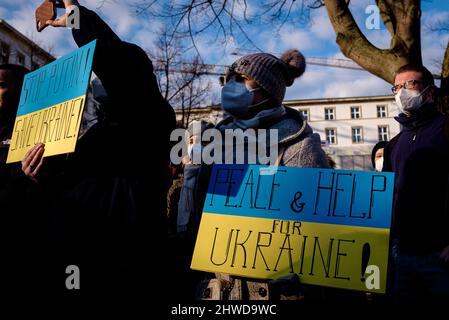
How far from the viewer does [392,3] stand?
245 inches

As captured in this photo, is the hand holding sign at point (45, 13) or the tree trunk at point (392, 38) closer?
the hand holding sign at point (45, 13)

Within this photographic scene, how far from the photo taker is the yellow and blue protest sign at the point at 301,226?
1757 mm

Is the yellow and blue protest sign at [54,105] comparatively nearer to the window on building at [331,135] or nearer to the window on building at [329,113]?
the window on building at [331,135]

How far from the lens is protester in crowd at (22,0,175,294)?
1581mm

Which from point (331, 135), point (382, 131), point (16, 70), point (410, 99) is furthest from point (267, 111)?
point (382, 131)

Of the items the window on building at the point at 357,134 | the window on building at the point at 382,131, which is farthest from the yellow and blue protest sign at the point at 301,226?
the window on building at the point at 382,131

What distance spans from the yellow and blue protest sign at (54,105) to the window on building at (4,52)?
26692 millimetres

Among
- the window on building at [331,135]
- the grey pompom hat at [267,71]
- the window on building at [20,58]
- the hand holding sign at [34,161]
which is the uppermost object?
the window on building at [331,135]

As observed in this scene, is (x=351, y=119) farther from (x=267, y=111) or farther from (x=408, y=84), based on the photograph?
(x=267, y=111)

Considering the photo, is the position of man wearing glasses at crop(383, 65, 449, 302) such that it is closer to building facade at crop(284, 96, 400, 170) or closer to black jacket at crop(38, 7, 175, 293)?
black jacket at crop(38, 7, 175, 293)

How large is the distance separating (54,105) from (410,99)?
2.01m

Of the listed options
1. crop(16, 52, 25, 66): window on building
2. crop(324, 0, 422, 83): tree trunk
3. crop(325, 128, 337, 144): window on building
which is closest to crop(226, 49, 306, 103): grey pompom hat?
crop(324, 0, 422, 83): tree trunk

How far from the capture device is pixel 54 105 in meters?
1.80

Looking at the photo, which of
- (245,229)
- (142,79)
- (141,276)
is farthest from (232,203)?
(142,79)
